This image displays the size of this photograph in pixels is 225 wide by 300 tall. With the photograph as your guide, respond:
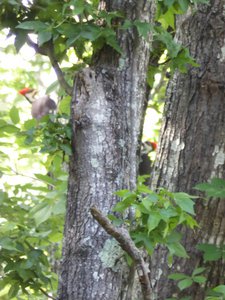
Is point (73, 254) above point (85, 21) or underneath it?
underneath

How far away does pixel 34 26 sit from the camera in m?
2.31

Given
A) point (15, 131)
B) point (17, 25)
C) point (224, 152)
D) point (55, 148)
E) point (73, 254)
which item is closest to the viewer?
point (73, 254)

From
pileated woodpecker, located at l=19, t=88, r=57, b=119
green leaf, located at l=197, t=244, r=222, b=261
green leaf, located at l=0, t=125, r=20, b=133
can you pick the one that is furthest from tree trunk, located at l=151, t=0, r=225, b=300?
green leaf, located at l=0, t=125, r=20, b=133

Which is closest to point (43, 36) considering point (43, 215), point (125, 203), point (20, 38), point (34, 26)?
point (34, 26)

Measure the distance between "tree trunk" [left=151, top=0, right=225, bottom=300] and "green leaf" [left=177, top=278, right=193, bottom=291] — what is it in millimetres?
226

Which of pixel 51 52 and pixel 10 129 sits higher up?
pixel 51 52

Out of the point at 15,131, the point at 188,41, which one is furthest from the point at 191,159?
the point at 15,131

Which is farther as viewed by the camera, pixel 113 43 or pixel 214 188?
pixel 214 188

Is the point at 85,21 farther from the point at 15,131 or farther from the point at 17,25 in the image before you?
the point at 15,131

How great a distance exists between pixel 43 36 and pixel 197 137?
1.28m

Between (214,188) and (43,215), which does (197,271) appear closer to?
(214,188)

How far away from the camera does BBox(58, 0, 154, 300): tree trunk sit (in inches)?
80.5

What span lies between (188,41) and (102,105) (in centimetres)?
140

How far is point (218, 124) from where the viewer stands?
3.35m
